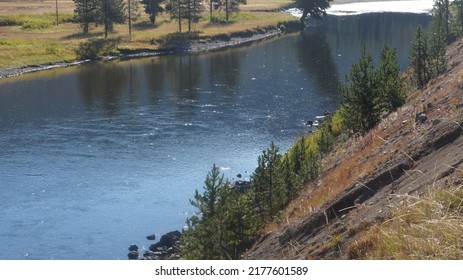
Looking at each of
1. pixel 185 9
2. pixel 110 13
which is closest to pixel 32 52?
pixel 110 13

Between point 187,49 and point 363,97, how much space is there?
213 feet

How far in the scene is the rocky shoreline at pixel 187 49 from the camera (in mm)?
71225

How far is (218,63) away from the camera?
75.0 meters

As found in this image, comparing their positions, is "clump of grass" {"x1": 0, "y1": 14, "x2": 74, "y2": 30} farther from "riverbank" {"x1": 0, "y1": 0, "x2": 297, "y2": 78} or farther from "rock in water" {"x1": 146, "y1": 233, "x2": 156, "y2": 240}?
"rock in water" {"x1": 146, "y1": 233, "x2": 156, "y2": 240}

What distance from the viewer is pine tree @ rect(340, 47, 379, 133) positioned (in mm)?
25906

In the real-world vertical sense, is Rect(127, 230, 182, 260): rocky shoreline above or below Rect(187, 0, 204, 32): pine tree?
below

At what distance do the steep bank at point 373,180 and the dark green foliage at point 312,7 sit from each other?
96.3m

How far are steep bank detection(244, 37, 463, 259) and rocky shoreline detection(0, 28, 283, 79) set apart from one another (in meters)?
55.1

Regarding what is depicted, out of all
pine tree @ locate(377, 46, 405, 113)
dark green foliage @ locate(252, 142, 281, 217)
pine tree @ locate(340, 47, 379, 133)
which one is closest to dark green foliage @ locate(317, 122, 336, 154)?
pine tree @ locate(340, 47, 379, 133)

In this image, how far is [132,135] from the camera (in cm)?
4328

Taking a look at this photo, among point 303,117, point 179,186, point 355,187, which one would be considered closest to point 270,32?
point 303,117

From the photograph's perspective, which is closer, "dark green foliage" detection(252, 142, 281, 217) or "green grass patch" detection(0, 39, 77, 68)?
"dark green foliage" detection(252, 142, 281, 217)

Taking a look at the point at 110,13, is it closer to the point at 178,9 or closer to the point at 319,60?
the point at 178,9
